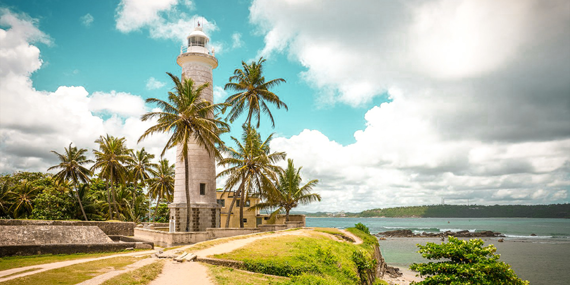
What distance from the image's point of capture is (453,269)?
10758 millimetres

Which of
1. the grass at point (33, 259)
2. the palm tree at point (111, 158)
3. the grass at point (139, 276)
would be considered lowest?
the grass at point (139, 276)

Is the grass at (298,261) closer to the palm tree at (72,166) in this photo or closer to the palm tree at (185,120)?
the palm tree at (185,120)

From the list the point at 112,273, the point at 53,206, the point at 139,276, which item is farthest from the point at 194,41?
the point at 53,206

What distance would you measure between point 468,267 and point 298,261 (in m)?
7.33

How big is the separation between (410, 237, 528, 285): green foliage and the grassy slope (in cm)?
435

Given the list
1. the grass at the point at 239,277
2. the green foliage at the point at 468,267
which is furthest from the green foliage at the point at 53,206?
the green foliage at the point at 468,267

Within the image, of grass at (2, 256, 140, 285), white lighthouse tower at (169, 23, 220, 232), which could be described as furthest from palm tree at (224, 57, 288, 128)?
grass at (2, 256, 140, 285)

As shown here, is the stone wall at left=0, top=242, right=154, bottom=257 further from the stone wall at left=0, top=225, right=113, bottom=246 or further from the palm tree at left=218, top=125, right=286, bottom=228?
the palm tree at left=218, top=125, right=286, bottom=228

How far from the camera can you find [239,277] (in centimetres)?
1272

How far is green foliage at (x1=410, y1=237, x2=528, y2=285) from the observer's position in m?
10.2

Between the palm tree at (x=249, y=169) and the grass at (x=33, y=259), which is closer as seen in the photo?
the grass at (x=33, y=259)

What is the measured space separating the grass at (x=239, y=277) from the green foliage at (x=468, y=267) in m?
5.32

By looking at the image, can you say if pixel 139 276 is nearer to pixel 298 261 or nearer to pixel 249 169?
pixel 298 261

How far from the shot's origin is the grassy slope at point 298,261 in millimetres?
14227
